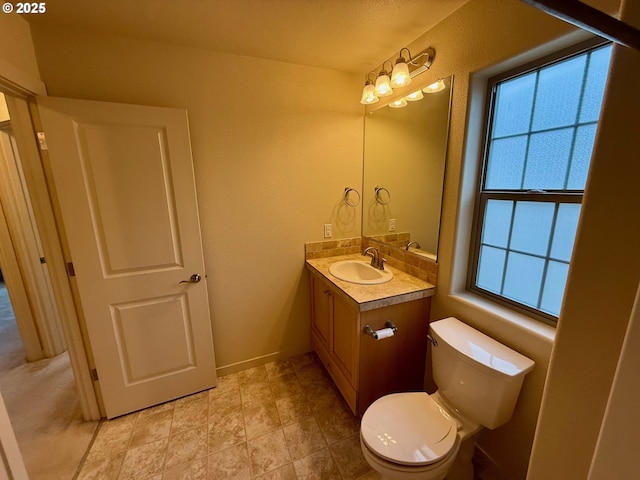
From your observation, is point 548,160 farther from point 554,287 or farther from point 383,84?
point 383,84

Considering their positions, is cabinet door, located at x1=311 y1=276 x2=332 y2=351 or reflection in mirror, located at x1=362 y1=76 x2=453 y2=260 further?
cabinet door, located at x1=311 y1=276 x2=332 y2=351

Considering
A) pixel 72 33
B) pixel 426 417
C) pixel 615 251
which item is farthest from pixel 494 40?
pixel 72 33

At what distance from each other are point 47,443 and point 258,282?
4.97 feet

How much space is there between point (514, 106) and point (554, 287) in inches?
34.2

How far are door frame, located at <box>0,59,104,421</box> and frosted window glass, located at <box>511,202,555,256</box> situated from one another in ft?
7.95

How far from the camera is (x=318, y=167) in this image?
205 centimetres

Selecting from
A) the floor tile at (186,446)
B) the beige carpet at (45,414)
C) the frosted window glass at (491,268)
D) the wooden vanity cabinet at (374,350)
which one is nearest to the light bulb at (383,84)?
the frosted window glass at (491,268)

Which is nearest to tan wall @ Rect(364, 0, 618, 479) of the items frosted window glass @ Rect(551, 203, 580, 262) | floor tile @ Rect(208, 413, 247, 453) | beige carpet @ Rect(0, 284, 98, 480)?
frosted window glass @ Rect(551, 203, 580, 262)

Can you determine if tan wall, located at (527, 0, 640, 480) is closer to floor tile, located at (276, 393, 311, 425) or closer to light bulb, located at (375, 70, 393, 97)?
light bulb, located at (375, 70, 393, 97)

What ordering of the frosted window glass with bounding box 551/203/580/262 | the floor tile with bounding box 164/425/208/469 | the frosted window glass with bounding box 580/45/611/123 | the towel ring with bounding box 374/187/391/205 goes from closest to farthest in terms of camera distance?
the frosted window glass with bounding box 580/45/611/123, the frosted window glass with bounding box 551/203/580/262, the floor tile with bounding box 164/425/208/469, the towel ring with bounding box 374/187/391/205

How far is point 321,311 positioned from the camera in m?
2.03

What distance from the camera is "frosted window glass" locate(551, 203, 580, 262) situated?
1.08m

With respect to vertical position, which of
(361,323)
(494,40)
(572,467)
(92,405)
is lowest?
(92,405)

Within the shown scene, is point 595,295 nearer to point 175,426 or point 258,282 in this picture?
point 258,282
